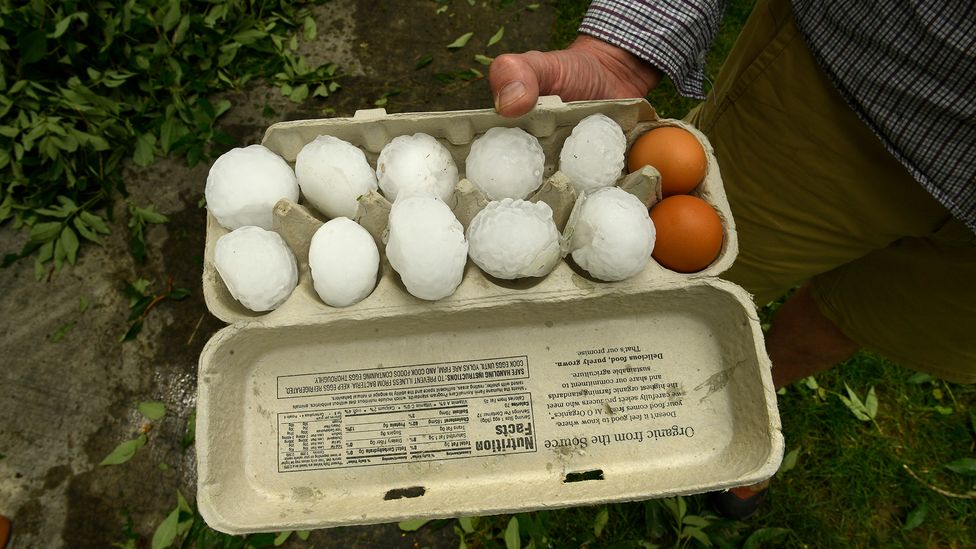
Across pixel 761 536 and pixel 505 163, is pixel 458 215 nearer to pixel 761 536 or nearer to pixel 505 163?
pixel 505 163

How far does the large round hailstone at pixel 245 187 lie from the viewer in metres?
1.16

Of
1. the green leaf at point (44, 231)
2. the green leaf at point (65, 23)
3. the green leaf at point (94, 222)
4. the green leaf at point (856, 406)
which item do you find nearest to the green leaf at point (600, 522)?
the green leaf at point (856, 406)

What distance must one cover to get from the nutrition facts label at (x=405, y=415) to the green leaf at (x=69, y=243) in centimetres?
126

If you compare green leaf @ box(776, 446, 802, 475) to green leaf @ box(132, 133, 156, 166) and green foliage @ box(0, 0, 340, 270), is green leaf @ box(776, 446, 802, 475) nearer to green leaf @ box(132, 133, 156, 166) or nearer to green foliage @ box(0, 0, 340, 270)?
green foliage @ box(0, 0, 340, 270)

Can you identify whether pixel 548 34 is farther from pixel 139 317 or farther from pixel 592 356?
pixel 139 317

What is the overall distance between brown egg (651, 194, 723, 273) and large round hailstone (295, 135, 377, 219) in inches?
24.1

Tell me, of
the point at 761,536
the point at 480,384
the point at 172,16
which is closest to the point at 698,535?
the point at 761,536

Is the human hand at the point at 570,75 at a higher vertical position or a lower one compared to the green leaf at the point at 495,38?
higher

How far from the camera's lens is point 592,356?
1.29 metres

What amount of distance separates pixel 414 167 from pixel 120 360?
1.41 meters

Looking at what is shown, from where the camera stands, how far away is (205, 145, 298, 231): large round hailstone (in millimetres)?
1156

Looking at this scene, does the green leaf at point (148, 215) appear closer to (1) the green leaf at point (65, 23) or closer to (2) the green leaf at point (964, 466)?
(1) the green leaf at point (65, 23)

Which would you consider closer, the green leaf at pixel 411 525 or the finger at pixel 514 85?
the finger at pixel 514 85

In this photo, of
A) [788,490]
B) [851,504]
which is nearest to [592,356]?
[788,490]
